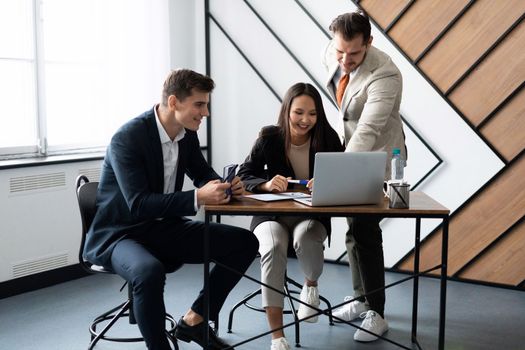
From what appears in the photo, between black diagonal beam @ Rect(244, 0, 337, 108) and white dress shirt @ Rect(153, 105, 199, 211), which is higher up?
black diagonal beam @ Rect(244, 0, 337, 108)

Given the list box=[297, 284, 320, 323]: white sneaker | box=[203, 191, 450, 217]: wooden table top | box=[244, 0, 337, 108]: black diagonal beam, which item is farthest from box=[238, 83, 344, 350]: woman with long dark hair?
box=[244, 0, 337, 108]: black diagonal beam

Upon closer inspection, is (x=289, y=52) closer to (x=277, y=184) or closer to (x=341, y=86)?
(x=341, y=86)

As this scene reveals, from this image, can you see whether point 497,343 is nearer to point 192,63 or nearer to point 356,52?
point 356,52

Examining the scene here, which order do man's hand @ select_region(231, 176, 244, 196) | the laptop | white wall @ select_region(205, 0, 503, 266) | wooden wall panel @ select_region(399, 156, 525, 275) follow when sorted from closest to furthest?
the laptop < man's hand @ select_region(231, 176, 244, 196) < wooden wall panel @ select_region(399, 156, 525, 275) < white wall @ select_region(205, 0, 503, 266)

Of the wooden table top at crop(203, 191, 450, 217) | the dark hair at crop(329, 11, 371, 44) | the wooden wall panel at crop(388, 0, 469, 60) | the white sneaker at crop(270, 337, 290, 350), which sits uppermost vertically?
the wooden wall panel at crop(388, 0, 469, 60)

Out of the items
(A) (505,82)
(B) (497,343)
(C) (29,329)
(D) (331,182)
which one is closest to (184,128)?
(D) (331,182)

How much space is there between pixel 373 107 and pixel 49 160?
75.9 inches

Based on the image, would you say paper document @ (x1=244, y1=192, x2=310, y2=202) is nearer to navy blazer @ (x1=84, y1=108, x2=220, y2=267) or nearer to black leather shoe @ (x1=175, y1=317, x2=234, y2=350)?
navy blazer @ (x1=84, y1=108, x2=220, y2=267)

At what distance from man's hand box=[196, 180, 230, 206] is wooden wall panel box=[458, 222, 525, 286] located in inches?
84.7

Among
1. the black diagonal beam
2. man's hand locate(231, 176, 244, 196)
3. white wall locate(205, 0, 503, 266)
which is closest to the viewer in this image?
man's hand locate(231, 176, 244, 196)

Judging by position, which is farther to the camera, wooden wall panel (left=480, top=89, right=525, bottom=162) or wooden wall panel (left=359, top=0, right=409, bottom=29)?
wooden wall panel (left=359, top=0, right=409, bottom=29)

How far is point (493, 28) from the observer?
12.4 feet

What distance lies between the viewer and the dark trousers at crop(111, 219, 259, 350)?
2.43m

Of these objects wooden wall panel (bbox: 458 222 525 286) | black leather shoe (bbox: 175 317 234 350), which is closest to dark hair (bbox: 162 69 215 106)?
black leather shoe (bbox: 175 317 234 350)
